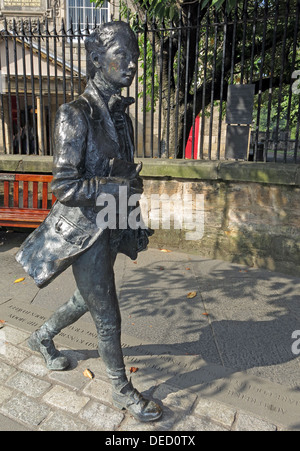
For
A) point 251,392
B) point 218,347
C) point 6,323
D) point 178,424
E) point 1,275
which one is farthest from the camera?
point 1,275

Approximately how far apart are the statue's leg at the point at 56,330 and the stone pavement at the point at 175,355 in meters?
0.09

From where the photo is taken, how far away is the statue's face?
212cm

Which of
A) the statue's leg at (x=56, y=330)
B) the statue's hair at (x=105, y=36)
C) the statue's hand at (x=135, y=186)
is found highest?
the statue's hair at (x=105, y=36)

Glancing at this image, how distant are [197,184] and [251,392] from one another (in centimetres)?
334

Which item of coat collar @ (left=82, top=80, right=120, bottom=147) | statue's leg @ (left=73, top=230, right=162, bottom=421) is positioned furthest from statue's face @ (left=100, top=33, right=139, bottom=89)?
statue's leg @ (left=73, top=230, right=162, bottom=421)

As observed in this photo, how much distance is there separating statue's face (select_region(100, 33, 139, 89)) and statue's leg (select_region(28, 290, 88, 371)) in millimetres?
1502

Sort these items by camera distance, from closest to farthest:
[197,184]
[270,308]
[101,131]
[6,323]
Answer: [101,131]
[6,323]
[270,308]
[197,184]

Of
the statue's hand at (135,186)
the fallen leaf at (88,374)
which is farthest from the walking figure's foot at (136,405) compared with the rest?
the statue's hand at (135,186)

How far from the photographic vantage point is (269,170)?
5.00 m

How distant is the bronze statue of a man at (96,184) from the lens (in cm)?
210

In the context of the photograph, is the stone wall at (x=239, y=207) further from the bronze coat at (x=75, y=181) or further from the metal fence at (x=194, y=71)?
the bronze coat at (x=75, y=181)

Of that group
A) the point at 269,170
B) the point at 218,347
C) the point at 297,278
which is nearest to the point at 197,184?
the point at 269,170

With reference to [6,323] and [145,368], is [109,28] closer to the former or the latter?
[145,368]

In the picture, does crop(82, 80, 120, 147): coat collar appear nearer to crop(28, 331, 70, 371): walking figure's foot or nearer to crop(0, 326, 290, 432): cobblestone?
crop(28, 331, 70, 371): walking figure's foot
